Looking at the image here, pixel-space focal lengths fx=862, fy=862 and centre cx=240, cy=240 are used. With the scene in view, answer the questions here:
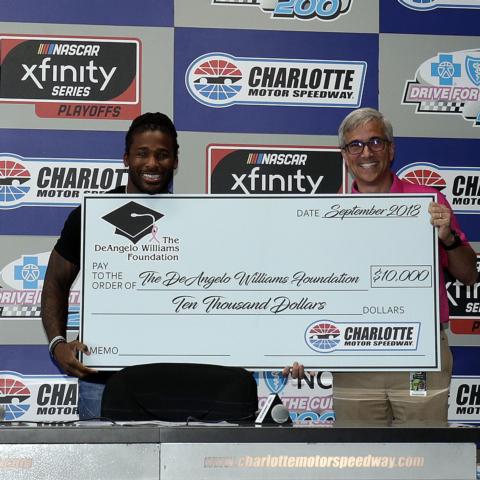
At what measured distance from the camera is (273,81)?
4625 mm

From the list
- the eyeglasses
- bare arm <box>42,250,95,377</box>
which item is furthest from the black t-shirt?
the eyeglasses

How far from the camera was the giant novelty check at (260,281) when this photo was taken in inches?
144

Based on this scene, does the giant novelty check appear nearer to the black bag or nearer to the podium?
the black bag

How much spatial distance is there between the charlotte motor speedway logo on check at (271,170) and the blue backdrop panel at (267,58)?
0.36 feet

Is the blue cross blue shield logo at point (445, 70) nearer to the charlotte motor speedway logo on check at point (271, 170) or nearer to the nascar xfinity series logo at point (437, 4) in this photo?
the nascar xfinity series logo at point (437, 4)

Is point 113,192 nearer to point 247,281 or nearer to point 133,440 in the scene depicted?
point 247,281

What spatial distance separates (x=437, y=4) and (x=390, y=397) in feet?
7.59

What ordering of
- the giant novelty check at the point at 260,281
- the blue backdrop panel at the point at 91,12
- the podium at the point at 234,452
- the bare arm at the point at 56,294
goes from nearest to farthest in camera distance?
the podium at the point at 234,452
the giant novelty check at the point at 260,281
the bare arm at the point at 56,294
the blue backdrop panel at the point at 91,12

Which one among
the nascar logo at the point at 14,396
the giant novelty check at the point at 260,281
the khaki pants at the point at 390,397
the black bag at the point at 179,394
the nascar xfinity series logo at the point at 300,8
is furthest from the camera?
the nascar xfinity series logo at the point at 300,8

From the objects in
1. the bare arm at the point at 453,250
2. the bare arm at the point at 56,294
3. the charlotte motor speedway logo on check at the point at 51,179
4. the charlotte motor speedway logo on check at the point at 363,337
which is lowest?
the charlotte motor speedway logo on check at the point at 363,337

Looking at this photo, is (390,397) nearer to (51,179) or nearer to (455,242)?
(455,242)

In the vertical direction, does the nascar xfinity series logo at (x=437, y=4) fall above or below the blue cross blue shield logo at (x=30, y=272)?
above

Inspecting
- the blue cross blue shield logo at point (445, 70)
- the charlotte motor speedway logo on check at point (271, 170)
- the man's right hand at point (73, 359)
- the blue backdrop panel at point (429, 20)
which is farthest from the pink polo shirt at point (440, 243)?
the man's right hand at point (73, 359)

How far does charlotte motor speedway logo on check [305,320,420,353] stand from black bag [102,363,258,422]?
73 centimetres
